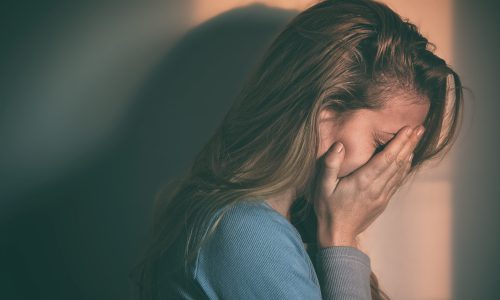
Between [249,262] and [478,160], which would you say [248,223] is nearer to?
[249,262]

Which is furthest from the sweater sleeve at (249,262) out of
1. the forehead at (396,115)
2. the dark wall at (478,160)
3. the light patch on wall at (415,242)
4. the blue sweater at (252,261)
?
the dark wall at (478,160)

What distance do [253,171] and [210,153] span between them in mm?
103

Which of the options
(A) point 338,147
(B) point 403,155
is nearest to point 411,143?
(B) point 403,155

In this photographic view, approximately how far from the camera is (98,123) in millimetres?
904

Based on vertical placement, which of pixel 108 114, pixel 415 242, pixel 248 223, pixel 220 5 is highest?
pixel 220 5

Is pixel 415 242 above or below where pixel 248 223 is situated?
below

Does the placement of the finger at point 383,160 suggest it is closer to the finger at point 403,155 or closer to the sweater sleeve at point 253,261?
the finger at point 403,155

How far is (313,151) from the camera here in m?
0.74

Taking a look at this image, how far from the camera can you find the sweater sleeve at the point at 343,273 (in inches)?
29.1

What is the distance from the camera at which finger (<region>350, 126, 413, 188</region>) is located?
0.77 m

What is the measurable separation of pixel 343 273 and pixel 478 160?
481 millimetres

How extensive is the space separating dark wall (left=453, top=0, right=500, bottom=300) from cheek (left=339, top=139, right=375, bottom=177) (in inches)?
13.2

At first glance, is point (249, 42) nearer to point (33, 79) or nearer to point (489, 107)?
point (33, 79)

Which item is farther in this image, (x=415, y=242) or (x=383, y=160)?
(x=415, y=242)
